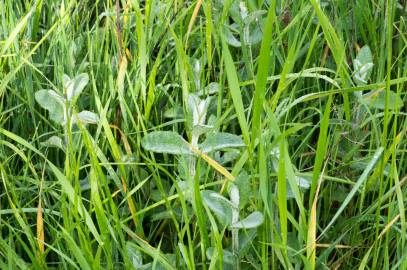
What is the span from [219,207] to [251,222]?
6cm

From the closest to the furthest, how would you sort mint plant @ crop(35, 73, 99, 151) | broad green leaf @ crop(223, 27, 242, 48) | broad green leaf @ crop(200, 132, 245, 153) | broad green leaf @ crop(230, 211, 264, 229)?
→ broad green leaf @ crop(230, 211, 264, 229) < broad green leaf @ crop(200, 132, 245, 153) < mint plant @ crop(35, 73, 99, 151) < broad green leaf @ crop(223, 27, 242, 48)

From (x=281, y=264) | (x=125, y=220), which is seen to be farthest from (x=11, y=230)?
(x=281, y=264)

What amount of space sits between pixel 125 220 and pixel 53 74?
515 millimetres

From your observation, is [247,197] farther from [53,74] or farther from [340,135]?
[53,74]

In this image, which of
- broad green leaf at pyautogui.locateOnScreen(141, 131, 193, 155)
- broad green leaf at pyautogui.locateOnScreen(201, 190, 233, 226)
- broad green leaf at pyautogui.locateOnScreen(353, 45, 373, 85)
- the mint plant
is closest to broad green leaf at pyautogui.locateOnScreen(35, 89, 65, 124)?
the mint plant

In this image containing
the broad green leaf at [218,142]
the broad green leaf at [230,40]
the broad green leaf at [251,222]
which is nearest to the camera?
the broad green leaf at [251,222]

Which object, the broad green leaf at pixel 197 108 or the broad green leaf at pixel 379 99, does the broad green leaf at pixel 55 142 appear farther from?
the broad green leaf at pixel 379 99

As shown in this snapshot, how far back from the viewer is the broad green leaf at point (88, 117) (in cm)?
136

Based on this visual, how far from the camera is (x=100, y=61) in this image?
5.28ft

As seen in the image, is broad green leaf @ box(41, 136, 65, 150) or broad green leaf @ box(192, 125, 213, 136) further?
broad green leaf @ box(41, 136, 65, 150)

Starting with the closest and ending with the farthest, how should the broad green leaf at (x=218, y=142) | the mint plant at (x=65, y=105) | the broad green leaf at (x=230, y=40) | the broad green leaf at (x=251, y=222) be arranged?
the broad green leaf at (x=251, y=222), the broad green leaf at (x=218, y=142), the mint plant at (x=65, y=105), the broad green leaf at (x=230, y=40)

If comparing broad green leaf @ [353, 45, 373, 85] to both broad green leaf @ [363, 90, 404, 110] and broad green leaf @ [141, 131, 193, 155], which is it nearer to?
broad green leaf @ [363, 90, 404, 110]

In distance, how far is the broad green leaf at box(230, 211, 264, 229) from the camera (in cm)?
113

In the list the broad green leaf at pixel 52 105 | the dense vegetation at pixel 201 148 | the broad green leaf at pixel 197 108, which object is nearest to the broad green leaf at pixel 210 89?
the dense vegetation at pixel 201 148
